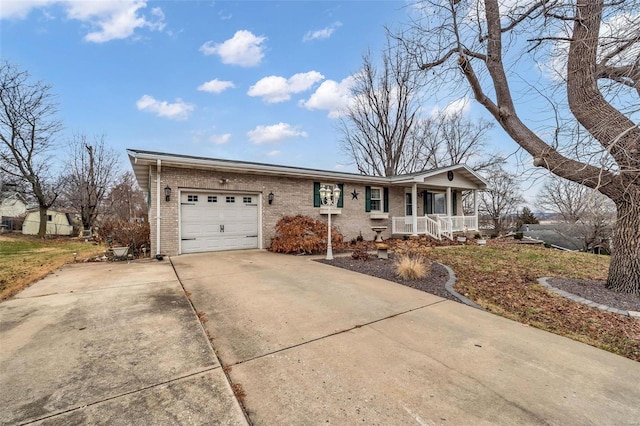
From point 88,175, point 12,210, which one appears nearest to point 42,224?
point 88,175

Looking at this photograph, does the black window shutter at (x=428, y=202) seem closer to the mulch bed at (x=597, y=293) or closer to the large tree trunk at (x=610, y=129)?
the mulch bed at (x=597, y=293)

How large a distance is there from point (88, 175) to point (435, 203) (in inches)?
903

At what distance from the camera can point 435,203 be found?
634 inches

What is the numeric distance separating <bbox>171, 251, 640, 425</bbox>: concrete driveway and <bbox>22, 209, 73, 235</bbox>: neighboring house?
2292 centimetres

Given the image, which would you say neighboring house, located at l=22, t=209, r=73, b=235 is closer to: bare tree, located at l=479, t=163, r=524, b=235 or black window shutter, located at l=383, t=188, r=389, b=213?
black window shutter, located at l=383, t=188, r=389, b=213

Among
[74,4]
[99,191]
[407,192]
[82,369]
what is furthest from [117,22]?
[99,191]

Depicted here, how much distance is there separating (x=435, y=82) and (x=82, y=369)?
7442 millimetres

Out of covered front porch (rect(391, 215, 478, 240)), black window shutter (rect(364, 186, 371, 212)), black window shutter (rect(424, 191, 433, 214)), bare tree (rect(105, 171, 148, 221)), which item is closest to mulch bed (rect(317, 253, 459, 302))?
black window shutter (rect(364, 186, 371, 212))

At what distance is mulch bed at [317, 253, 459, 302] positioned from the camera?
5.07m

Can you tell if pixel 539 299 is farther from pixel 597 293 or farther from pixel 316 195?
pixel 316 195

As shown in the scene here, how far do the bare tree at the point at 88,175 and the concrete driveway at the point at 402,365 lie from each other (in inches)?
776

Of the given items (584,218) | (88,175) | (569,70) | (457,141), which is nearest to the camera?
(569,70)

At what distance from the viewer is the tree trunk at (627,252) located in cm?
467

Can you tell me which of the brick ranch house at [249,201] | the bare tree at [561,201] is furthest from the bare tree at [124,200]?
the bare tree at [561,201]
